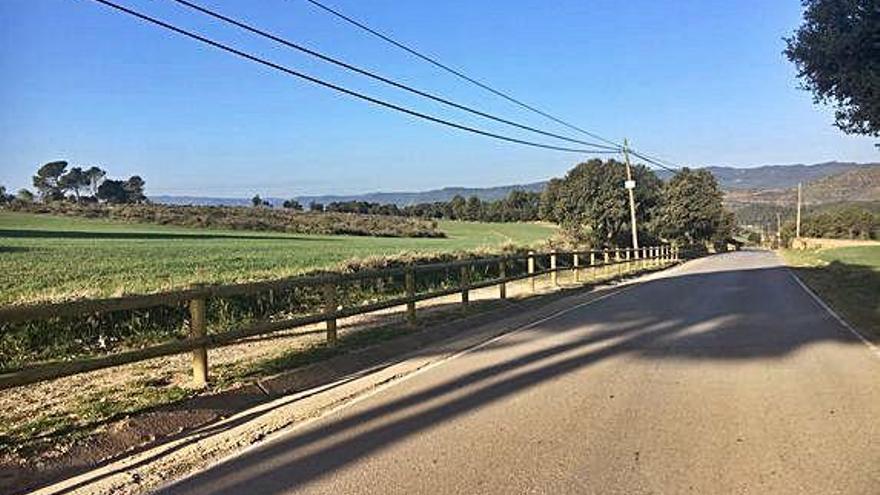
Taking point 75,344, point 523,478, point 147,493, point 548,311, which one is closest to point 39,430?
point 147,493

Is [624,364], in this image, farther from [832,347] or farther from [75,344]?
[75,344]

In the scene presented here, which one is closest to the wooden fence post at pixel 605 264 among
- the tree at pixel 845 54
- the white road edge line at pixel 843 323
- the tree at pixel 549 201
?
the white road edge line at pixel 843 323

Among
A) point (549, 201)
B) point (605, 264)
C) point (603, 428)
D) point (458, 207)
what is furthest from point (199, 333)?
point (458, 207)

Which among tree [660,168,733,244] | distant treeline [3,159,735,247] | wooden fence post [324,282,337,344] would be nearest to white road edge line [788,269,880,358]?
wooden fence post [324,282,337,344]

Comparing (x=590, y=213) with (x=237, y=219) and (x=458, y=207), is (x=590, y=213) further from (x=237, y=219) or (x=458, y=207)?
(x=458, y=207)

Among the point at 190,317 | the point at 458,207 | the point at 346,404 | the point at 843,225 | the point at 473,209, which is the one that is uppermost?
the point at 458,207

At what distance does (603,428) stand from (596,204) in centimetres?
6584

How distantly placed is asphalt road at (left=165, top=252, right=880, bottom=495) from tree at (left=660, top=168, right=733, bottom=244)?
7603 cm

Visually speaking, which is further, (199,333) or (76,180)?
(76,180)

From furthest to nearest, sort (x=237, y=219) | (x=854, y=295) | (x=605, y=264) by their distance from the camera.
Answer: (x=237, y=219) → (x=605, y=264) → (x=854, y=295)

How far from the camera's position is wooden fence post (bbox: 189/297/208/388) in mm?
8859

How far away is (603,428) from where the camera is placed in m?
7.09

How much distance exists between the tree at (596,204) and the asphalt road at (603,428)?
186ft

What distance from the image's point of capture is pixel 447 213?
140 metres
